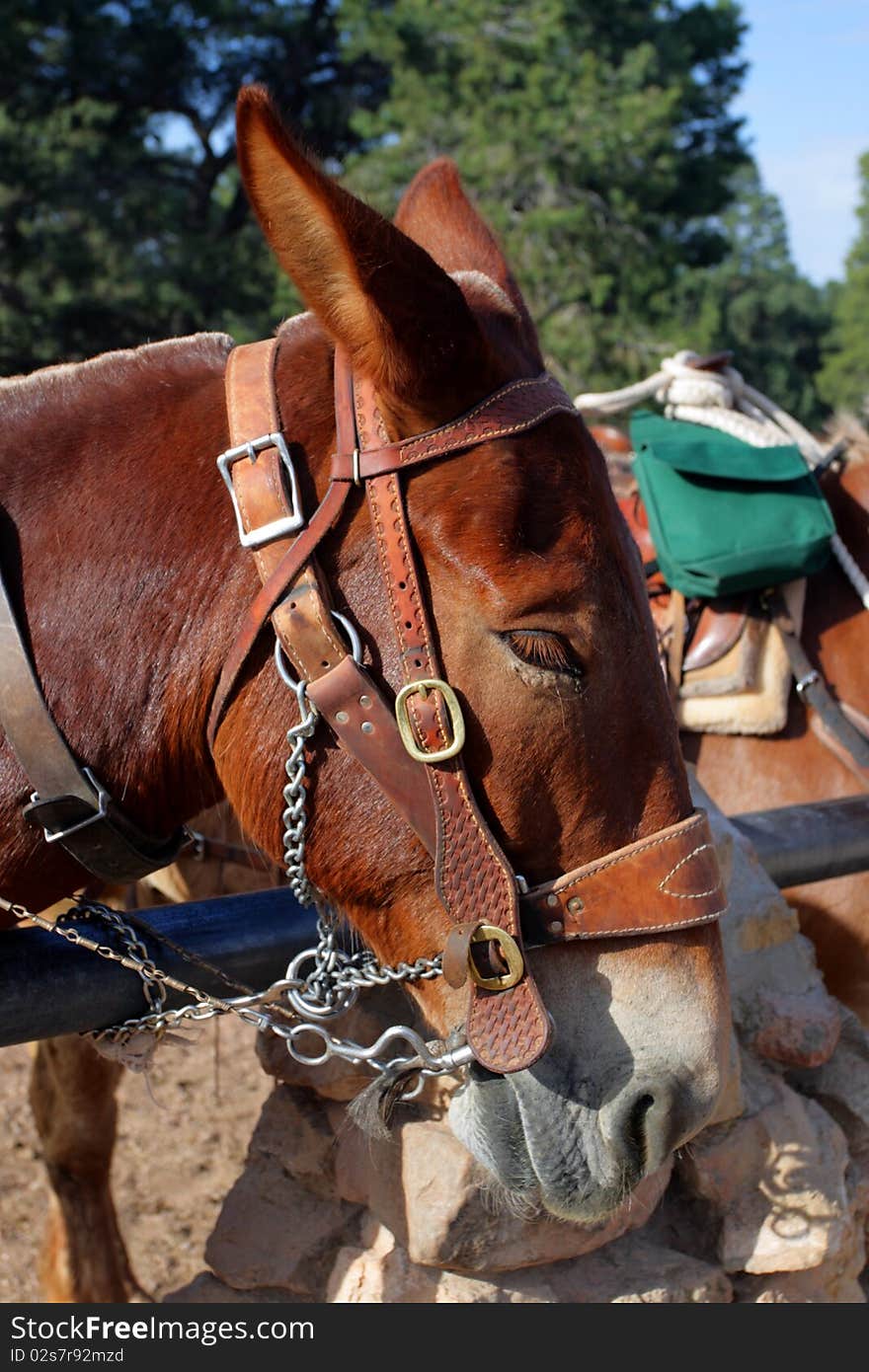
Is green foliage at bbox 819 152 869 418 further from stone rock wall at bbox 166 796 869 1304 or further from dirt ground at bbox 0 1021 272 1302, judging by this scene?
stone rock wall at bbox 166 796 869 1304

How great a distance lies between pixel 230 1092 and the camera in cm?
475

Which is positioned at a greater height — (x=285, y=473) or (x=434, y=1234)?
(x=285, y=473)

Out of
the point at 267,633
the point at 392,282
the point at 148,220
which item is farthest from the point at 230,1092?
the point at 148,220

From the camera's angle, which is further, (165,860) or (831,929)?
(831,929)

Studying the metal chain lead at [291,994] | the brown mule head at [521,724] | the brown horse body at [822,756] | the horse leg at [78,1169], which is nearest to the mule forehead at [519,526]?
the brown mule head at [521,724]

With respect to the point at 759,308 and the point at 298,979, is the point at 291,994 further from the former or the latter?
the point at 759,308

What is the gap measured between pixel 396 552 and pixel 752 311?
46483 millimetres

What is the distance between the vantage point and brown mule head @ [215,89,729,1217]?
55.5 inches

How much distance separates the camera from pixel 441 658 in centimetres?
142

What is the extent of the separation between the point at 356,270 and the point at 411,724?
53 cm

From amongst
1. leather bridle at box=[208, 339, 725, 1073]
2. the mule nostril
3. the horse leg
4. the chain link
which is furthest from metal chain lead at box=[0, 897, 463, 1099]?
the horse leg

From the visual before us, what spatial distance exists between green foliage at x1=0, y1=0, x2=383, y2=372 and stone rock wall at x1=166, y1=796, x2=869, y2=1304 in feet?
41.8

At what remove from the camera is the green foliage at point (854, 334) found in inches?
1352

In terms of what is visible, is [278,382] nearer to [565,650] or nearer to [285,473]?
[285,473]
